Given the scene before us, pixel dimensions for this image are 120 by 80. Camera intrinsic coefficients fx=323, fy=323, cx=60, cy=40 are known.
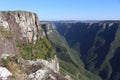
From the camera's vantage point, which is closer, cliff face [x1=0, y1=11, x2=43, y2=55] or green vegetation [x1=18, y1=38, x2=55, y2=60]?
cliff face [x1=0, y1=11, x2=43, y2=55]

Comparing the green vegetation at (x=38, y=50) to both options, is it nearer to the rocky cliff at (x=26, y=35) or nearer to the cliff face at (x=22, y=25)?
the rocky cliff at (x=26, y=35)

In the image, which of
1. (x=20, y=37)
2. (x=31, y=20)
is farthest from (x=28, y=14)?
(x=20, y=37)

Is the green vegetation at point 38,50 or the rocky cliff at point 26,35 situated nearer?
the rocky cliff at point 26,35

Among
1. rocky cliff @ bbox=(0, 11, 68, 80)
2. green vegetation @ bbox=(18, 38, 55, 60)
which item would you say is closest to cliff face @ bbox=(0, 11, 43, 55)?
rocky cliff @ bbox=(0, 11, 68, 80)

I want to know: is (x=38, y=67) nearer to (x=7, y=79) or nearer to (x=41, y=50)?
(x=7, y=79)

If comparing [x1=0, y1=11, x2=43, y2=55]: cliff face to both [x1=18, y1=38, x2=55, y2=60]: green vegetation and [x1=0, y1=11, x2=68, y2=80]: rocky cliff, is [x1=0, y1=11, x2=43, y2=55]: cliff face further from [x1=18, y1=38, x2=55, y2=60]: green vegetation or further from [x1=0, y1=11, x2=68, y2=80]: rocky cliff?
[x1=18, y1=38, x2=55, y2=60]: green vegetation

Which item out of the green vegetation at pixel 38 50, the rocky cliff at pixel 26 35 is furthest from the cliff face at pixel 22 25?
the green vegetation at pixel 38 50

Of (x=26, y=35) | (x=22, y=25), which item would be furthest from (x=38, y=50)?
(x=22, y=25)

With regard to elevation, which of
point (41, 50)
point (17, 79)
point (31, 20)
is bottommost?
point (41, 50)

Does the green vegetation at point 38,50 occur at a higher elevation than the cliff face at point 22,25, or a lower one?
lower
